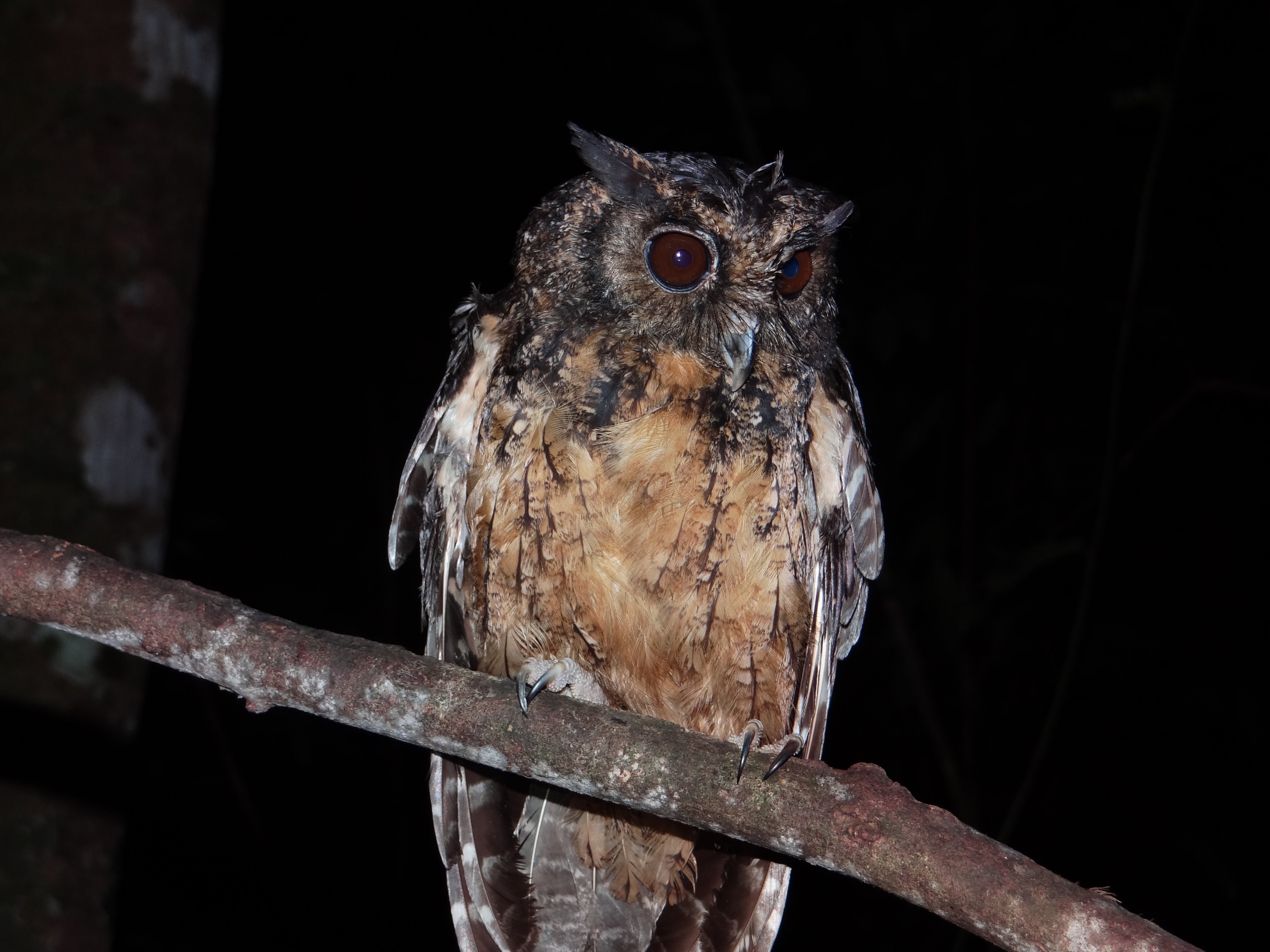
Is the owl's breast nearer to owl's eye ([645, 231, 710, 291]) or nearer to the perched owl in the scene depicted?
the perched owl

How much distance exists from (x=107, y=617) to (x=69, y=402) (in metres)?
0.62

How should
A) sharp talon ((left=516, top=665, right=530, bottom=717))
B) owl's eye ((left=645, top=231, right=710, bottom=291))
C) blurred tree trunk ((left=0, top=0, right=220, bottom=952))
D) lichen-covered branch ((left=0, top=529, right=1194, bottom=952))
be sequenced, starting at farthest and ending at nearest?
owl's eye ((left=645, top=231, right=710, bottom=291))
blurred tree trunk ((left=0, top=0, right=220, bottom=952))
sharp talon ((left=516, top=665, right=530, bottom=717))
lichen-covered branch ((left=0, top=529, right=1194, bottom=952))

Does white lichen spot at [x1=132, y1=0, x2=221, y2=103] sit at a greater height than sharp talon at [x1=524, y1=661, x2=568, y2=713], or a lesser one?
greater

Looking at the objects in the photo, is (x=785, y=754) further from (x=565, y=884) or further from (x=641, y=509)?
(x=565, y=884)

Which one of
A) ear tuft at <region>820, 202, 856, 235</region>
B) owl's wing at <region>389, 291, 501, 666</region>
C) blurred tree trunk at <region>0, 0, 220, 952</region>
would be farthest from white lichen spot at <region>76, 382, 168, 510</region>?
ear tuft at <region>820, 202, 856, 235</region>

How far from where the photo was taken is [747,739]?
5.32 feet

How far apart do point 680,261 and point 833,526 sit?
0.62m

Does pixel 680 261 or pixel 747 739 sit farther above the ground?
pixel 680 261

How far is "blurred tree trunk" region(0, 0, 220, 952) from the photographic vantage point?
1.73 metres

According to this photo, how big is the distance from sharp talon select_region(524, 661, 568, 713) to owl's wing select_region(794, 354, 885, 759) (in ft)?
1.60

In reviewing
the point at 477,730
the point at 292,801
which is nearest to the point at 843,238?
the point at 477,730

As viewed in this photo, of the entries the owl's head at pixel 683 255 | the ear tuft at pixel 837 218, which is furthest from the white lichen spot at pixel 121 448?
the ear tuft at pixel 837 218

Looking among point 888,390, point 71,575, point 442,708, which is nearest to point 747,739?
point 442,708

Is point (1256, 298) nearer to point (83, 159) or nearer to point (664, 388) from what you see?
point (664, 388)
